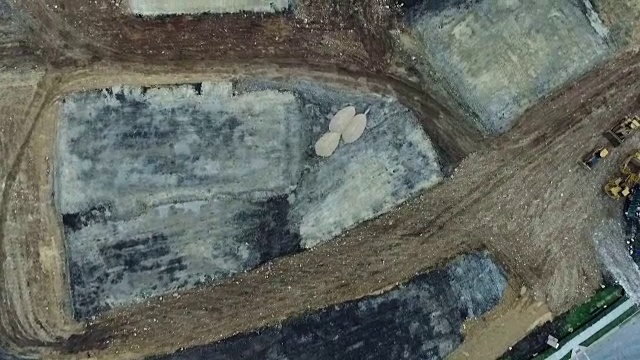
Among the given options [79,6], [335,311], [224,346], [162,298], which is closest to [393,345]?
[335,311]

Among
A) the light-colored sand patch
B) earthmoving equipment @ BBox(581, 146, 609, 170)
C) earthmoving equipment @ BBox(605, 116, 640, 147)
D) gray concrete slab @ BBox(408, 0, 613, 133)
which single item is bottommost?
earthmoving equipment @ BBox(581, 146, 609, 170)

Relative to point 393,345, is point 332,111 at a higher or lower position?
higher

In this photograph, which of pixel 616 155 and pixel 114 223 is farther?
pixel 616 155

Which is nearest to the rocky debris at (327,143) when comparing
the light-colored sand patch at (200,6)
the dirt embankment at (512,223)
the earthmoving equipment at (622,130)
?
the dirt embankment at (512,223)

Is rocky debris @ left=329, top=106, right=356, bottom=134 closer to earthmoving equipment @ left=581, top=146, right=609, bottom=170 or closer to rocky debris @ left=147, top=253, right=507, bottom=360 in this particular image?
rocky debris @ left=147, top=253, right=507, bottom=360

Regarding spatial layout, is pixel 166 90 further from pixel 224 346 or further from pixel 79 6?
pixel 224 346

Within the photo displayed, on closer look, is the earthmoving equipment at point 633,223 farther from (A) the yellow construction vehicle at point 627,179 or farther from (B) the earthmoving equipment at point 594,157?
(B) the earthmoving equipment at point 594,157

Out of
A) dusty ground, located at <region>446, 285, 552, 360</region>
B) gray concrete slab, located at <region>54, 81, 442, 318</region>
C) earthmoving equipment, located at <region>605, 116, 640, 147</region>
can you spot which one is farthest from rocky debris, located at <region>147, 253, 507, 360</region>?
earthmoving equipment, located at <region>605, 116, 640, 147</region>
